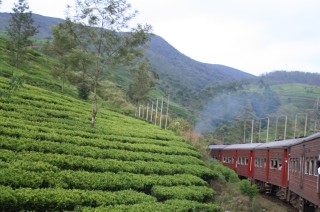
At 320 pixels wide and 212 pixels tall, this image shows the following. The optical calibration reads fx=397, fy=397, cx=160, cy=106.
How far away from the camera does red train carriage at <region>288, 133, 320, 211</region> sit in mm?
14812

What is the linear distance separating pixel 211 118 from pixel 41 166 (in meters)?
85.4

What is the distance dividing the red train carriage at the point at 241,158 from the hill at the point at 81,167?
23.4ft

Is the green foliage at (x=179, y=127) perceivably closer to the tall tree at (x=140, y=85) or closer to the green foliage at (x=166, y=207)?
the tall tree at (x=140, y=85)

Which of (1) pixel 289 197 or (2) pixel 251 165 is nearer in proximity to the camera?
(1) pixel 289 197

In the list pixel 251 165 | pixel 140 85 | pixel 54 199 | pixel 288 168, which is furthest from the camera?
pixel 140 85

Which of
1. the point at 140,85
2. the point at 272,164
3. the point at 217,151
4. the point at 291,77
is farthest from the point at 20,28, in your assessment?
the point at 291,77

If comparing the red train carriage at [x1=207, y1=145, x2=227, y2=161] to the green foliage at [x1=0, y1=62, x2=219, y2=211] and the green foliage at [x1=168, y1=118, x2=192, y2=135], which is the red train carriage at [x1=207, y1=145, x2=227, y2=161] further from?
the green foliage at [x1=0, y1=62, x2=219, y2=211]

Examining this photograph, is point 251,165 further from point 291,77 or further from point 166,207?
point 291,77

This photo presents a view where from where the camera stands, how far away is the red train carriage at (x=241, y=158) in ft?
104

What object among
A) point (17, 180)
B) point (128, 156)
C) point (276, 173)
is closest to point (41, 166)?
point (17, 180)

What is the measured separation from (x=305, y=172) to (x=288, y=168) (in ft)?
15.3

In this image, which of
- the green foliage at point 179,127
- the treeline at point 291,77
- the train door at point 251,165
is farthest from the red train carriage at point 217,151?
the treeline at point 291,77

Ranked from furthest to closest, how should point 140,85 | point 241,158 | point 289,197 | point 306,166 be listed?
point 140,85 < point 241,158 < point 289,197 < point 306,166

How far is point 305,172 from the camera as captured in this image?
16.9 metres
